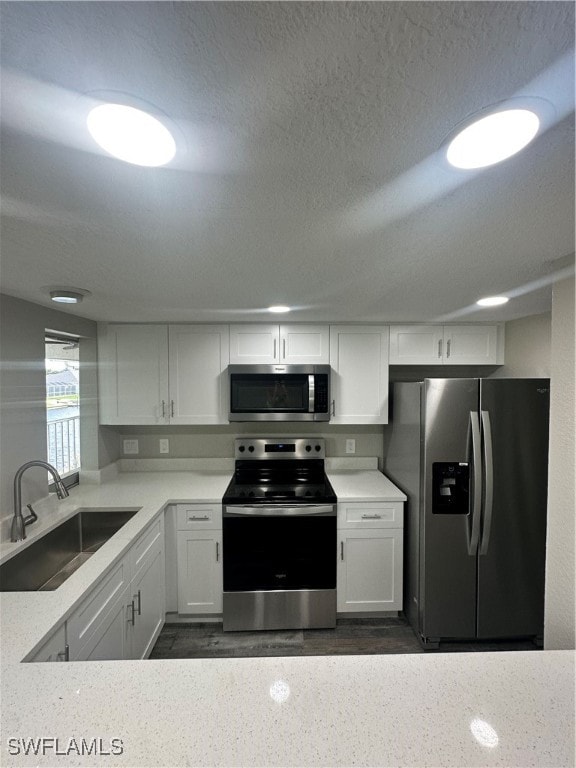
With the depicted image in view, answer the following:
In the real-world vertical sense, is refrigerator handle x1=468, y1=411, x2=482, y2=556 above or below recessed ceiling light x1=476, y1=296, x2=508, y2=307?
below

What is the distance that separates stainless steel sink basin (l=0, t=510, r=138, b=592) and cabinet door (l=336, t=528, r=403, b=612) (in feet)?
4.81

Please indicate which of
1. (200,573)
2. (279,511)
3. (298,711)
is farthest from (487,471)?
(200,573)

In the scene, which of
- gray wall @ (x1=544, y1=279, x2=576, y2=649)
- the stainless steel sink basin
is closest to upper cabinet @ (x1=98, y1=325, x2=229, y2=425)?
the stainless steel sink basin

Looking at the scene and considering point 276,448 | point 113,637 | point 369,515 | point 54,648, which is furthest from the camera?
point 276,448

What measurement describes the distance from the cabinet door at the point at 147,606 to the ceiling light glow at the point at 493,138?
2.19 meters

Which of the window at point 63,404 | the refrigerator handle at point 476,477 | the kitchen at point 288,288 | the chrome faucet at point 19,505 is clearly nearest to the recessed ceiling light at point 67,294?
the kitchen at point 288,288

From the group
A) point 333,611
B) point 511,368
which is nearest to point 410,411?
point 511,368

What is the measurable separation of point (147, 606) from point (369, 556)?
4.72 ft

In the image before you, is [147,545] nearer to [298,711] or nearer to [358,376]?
[298,711]

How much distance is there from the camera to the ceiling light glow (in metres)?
0.53

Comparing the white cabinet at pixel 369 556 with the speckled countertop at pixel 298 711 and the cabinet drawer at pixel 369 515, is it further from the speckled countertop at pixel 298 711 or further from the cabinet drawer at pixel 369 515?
the speckled countertop at pixel 298 711

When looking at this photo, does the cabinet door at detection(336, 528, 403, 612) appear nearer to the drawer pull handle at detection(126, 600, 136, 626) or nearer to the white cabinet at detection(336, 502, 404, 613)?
the white cabinet at detection(336, 502, 404, 613)

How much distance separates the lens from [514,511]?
78.7 inches

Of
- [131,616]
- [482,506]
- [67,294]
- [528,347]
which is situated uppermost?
[67,294]
